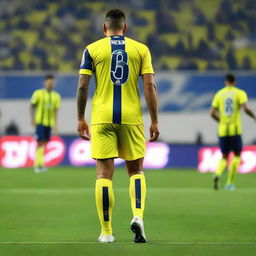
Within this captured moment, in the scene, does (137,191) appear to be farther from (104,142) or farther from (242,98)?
(242,98)

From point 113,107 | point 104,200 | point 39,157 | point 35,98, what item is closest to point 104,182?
point 104,200

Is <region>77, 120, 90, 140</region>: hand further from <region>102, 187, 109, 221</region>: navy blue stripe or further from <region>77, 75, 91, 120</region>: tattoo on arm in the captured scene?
<region>102, 187, 109, 221</region>: navy blue stripe

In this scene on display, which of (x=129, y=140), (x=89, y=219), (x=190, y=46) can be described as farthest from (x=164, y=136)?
(x=129, y=140)

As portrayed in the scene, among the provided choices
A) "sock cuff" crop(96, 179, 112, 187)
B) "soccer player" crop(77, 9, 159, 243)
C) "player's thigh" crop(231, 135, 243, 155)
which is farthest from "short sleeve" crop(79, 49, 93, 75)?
"player's thigh" crop(231, 135, 243, 155)

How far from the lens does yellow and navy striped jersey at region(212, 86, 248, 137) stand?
1440cm

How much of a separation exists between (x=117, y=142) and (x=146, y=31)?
777 inches

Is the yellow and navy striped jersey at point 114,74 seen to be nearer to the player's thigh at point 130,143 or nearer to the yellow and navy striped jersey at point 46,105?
the player's thigh at point 130,143

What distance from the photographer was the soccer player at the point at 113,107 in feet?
21.5

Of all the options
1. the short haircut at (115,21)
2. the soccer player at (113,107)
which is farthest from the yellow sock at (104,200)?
the short haircut at (115,21)

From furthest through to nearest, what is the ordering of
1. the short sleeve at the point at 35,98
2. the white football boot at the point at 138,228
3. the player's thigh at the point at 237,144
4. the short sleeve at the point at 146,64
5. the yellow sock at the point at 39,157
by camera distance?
the short sleeve at the point at 35,98 → the yellow sock at the point at 39,157 → the player's thigh at the point at 237,144 → the short sleeve at the point at 146,64 → the white football boot at the point at 138,228

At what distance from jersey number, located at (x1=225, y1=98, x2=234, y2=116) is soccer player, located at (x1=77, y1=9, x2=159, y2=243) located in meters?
7.95

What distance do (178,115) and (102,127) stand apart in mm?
15615

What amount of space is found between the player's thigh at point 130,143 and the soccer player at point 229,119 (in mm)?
7704

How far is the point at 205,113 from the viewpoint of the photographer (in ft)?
72.6
